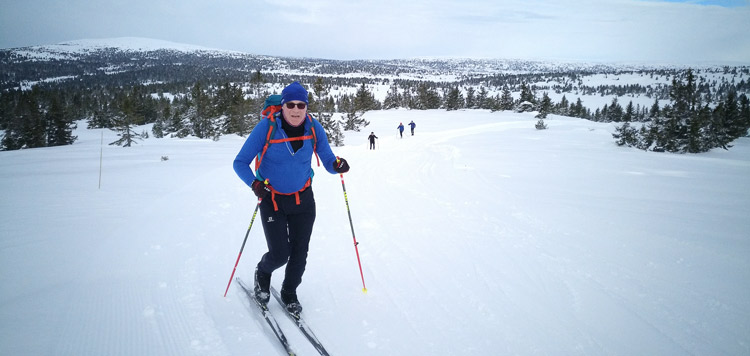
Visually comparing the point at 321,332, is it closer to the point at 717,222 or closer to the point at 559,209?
the point at 559,209

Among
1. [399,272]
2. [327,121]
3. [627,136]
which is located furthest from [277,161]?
[327,121]

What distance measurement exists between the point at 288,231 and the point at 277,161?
2.44 ft

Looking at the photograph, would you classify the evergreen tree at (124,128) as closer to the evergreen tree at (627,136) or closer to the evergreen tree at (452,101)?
the evergreen tree at (627,136)

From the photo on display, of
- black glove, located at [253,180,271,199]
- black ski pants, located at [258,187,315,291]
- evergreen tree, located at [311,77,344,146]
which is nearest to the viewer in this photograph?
black glove, located at [253,180,271,199]

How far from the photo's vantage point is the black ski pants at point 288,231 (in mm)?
2980

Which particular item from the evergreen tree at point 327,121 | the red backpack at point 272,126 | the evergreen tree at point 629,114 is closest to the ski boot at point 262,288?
the red backpack at point 272,126

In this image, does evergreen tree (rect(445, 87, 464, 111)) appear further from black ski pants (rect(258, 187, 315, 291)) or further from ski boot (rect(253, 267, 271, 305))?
ski boot (rect(253, 267, 271, 305))

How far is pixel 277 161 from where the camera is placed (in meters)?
2.91

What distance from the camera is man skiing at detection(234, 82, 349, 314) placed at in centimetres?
288

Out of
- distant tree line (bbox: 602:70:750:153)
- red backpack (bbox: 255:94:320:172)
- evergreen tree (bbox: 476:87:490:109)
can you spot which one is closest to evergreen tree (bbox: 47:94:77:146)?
red backpack (bbox: 255:94:320:172)

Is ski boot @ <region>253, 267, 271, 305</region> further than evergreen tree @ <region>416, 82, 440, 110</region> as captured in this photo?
No

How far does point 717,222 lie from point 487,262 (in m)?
4.66

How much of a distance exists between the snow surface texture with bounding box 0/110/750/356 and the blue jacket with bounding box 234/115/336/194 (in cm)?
134

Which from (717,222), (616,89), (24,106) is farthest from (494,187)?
(616,89)
